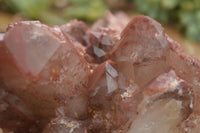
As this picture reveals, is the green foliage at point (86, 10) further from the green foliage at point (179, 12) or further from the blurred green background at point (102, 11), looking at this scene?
the green foliage at point (179, 12)

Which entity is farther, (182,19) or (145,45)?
(182,19)

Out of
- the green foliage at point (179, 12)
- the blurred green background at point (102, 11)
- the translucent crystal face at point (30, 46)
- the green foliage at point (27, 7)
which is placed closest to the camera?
the translucent crystal face at point (30, 46)

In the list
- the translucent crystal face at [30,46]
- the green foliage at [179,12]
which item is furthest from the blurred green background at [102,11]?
the translucent crystal face at [30,46]

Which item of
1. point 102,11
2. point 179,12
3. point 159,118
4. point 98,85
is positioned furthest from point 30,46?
point 102,11

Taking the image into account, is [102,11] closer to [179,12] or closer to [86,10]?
[86,10]

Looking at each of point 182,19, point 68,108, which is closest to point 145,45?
point 68,108

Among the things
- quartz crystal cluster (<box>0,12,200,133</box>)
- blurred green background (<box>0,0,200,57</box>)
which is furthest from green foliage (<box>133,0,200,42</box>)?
quartz crystal cluster (<box>0,12,200,133</box>)

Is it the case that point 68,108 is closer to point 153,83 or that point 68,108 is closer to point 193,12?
point 153,83
